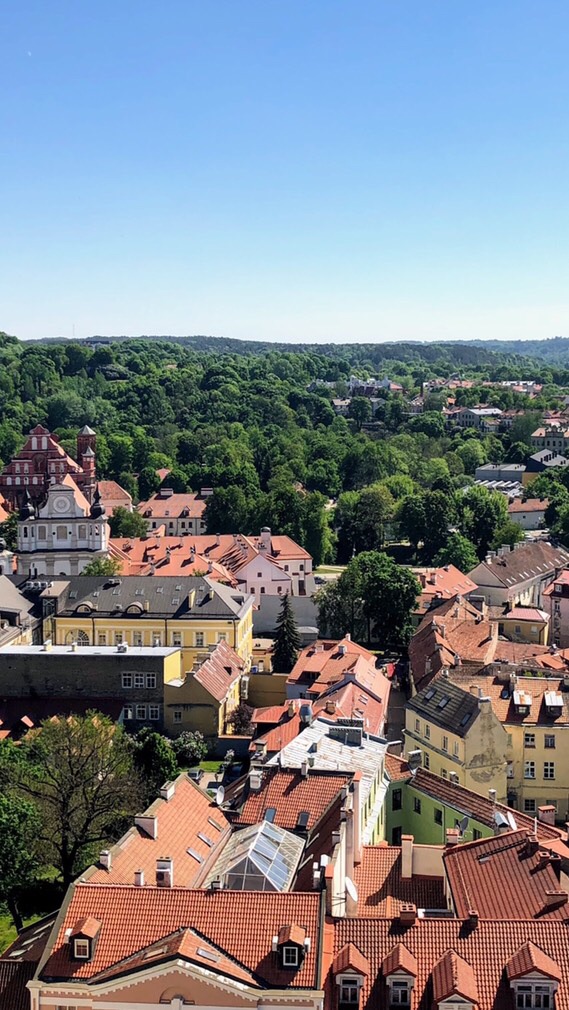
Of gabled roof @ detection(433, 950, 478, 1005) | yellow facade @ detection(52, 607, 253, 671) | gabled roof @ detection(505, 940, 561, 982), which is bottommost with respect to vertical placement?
yellow facade @ detection(52, 607, 253, 671)

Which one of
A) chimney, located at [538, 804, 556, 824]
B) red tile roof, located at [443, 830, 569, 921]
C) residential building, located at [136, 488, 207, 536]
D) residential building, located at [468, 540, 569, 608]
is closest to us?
red tile roof, located at [443, 830, 569, 921]

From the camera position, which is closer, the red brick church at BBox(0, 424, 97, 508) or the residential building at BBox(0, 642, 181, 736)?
the residential building at BBox(0, 642, 181, 736)

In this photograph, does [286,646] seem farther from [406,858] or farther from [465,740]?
[406,858]

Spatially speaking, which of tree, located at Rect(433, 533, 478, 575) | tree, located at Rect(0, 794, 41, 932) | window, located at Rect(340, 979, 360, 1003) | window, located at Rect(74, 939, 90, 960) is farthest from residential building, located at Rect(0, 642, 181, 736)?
tree, located at Rect(433, 533, 478, 575)

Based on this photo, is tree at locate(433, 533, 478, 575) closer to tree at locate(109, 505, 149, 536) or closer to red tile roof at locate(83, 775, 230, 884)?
tree at locate(109, 505, 149, 536)

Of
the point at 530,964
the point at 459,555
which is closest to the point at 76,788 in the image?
the point at 530,964

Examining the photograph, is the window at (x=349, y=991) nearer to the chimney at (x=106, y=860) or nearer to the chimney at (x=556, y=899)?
the chimney at (x=556, y=899)

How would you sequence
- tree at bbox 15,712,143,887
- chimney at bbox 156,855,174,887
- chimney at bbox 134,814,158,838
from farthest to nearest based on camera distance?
tree at bbox 15,712,143,887
chimney at bbox 134,814,158,838
chimney at bbox 156,855,174,887

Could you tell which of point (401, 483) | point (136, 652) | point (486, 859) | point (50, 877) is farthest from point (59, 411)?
point (486, 859)
